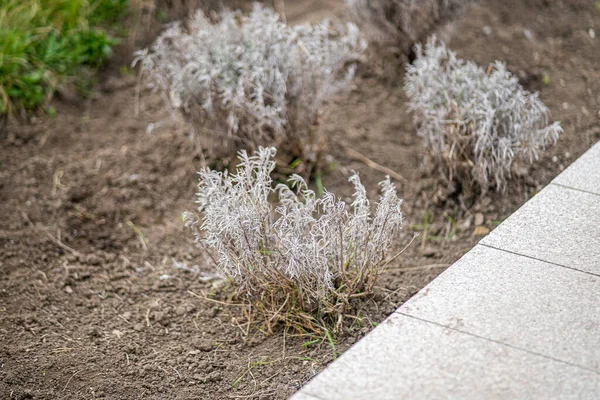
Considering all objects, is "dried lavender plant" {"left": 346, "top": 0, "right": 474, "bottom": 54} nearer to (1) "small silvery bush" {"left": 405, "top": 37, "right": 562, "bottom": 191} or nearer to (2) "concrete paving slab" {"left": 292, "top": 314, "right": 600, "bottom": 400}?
(1) "small silvery bush" {"left": 405, "top": 37, "right": 562, "bottom": 191}

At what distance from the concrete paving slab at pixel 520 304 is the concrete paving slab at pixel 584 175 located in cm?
67

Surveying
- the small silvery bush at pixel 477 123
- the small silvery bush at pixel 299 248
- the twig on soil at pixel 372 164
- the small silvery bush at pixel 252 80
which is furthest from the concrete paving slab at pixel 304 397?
the twig on soil at pixel 372 164

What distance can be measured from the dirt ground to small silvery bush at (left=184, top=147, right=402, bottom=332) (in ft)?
0.43

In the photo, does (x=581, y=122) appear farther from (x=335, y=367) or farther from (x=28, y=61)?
(x=28, y=61)

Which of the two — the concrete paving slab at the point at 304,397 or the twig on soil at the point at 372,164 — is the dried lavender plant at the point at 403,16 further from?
the concrete paving slab at the point at 304,397

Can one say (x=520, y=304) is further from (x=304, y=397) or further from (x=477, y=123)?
(x=477, y=123)

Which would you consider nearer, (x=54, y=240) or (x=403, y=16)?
(x=54, y=240)

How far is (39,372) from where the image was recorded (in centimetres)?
272

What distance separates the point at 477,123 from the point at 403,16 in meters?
1.41

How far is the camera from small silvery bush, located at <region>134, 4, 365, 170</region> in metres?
3.64

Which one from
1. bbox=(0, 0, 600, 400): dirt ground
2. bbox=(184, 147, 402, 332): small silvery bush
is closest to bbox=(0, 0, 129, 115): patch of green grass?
bbox=(0, 0, 600, 400): dirt ground

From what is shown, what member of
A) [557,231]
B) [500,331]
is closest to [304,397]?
[500,331]

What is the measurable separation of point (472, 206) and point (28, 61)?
301cm

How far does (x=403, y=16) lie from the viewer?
15.0 ft
